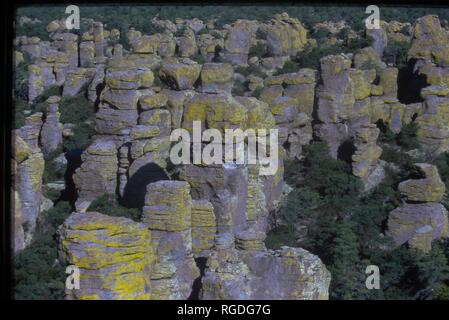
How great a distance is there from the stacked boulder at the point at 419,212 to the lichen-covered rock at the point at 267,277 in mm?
4950

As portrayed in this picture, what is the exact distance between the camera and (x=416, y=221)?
12.8 meters

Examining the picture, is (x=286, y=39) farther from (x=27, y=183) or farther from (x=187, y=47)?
(x=27, y=183)

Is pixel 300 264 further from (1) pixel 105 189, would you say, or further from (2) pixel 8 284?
(1) pixel 105 189

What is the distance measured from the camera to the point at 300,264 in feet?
25.9

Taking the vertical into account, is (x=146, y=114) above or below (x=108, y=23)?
below

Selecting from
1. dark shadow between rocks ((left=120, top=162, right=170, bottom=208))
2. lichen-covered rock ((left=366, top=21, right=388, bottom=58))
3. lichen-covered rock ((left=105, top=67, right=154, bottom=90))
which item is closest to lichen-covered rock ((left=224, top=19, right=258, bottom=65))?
lichen-covered rock ((left=366, top=21, right=388, bottom=58))

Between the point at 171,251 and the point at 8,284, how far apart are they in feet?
10.1

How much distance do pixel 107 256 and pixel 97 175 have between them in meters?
5.69

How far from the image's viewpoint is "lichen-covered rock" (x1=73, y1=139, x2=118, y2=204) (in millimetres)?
12812

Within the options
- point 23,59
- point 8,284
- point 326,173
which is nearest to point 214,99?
point 326,173

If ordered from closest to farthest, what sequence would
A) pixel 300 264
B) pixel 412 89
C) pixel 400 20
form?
1. pixel 300 264
2. pixel 412 89
3. pixel 400 20

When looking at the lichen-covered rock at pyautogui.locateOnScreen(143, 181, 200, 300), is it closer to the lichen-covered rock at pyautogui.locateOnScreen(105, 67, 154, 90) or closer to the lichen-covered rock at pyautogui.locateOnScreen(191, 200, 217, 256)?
the lichen-covered rock at pyautogui.locateOnScreen(191, 200, 217, 256)

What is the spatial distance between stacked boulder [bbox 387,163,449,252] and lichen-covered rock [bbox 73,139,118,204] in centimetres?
468

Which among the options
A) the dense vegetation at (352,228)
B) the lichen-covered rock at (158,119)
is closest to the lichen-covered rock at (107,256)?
the dense vegetation at (352,228)
